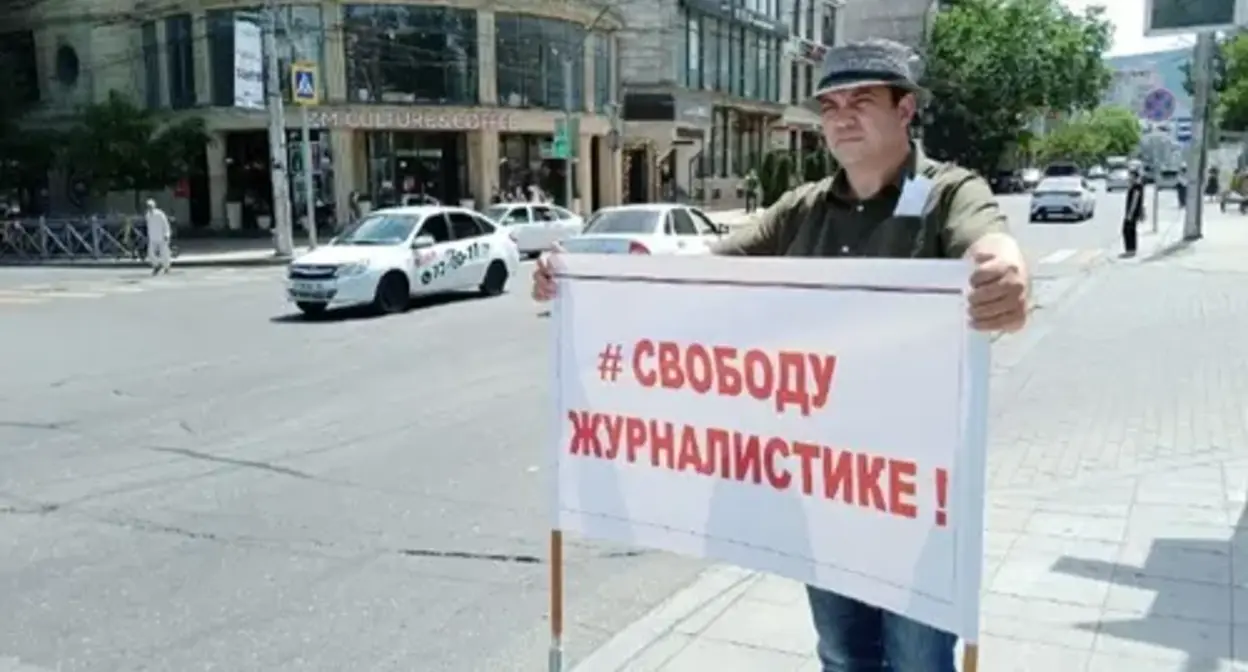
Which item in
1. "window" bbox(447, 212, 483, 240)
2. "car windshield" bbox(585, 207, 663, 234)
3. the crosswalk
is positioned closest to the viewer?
"car windshield" bbox(585, 207, 663, 234)

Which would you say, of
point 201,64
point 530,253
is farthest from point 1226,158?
point 201,64

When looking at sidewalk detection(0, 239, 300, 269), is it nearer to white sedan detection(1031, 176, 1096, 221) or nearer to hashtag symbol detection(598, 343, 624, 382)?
white sedan detection(1031, 176, 1096, 221)

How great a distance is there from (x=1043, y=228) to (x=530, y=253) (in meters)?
16.7

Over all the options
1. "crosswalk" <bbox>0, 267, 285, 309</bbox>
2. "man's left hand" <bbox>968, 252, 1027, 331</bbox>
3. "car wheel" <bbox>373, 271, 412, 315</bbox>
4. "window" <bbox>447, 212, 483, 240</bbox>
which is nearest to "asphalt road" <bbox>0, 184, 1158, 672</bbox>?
"man's left hand" <bbox>968, 252, 1027, 331</bbox>

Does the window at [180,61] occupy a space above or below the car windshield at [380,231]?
above

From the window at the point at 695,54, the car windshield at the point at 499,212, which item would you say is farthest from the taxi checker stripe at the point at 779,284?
the window at the point at 695,54

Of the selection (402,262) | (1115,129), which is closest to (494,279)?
(402,262)

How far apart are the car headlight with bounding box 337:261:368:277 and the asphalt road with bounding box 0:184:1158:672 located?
10.5 ft

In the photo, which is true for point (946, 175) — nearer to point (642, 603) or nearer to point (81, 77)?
point (642, 603)

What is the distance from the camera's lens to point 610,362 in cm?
308

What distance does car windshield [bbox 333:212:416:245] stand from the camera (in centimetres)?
1625

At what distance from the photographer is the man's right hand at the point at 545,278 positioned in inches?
124

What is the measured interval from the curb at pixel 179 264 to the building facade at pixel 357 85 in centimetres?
748

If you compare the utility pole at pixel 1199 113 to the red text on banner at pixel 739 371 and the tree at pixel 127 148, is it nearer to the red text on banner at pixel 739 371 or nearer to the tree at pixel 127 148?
the red text on banner at pixel 739 371
